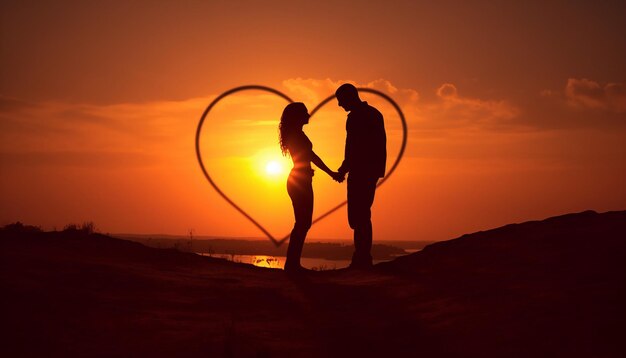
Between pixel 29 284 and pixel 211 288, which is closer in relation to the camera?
pixel 29 284

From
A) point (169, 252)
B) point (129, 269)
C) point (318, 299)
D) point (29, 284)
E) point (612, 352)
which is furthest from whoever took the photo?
point (169, 252)

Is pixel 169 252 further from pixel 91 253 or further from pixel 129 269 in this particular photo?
pixel 129 269

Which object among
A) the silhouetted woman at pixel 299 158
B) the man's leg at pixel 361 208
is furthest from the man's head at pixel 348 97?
the man's leg at pixel 361 208

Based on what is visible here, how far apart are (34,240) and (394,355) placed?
8711 mm

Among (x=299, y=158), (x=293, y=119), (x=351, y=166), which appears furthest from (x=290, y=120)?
(x=351, y=166)

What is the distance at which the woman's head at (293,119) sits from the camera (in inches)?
498

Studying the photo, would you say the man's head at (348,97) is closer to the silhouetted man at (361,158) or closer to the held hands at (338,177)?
the silhouetted man at (361,158)

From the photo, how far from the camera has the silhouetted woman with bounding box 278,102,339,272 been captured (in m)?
12.6

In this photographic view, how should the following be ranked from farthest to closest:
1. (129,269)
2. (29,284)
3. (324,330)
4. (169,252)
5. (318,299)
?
1. (169,252)
2. (129,269)
3. (318,299)
4. (29,284)
5. (324,330)

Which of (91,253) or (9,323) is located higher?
(91,253)

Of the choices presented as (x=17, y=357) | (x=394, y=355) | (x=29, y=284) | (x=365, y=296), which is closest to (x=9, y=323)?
(x=17, y=357)

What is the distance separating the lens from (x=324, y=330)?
26.2 ft

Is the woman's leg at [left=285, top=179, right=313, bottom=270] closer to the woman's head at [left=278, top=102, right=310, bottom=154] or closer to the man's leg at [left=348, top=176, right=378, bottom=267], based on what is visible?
the woman's head at [left=278, top=102, right=310, bottom=154]

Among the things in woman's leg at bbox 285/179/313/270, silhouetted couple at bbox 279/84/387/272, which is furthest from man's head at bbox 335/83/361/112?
woman's leg at bbox 285/179/313/270
